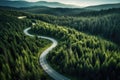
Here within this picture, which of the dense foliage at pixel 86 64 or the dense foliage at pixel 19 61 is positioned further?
the dense foliage at pixel 86 64

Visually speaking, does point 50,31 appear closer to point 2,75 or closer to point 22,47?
point 22,47

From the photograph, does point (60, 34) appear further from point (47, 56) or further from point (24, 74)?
point (24, 74)

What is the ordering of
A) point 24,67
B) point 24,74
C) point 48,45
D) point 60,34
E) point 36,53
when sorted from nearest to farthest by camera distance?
point 24,74
point 24,67
point 36,53
point 48,45
point 60,34

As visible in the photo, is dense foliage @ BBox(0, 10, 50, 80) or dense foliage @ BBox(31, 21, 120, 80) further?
dense foliage @ BBox(31, 21, 120, 80)

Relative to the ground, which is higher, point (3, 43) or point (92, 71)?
point (3, 43)

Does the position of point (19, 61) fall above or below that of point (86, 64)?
above

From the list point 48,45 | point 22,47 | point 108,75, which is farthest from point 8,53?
point 108,75

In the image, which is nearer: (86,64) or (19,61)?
(86,64)

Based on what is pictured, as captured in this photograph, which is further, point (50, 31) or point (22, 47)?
point (50, 31)

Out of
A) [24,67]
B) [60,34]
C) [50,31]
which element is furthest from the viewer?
[50,31]
